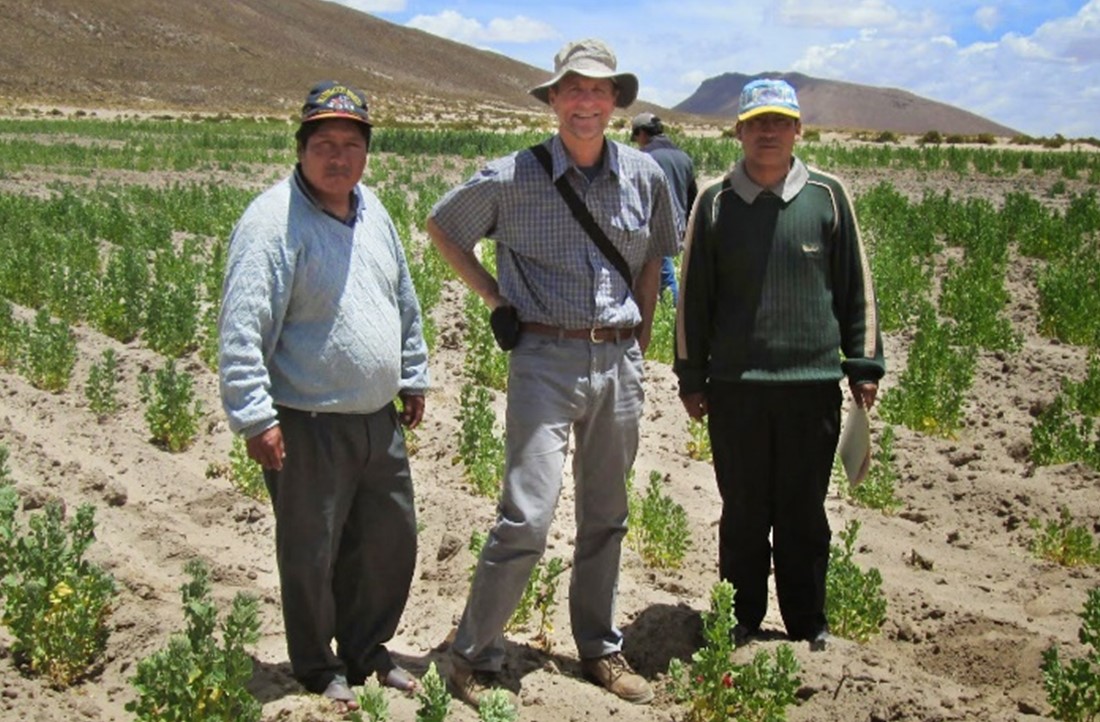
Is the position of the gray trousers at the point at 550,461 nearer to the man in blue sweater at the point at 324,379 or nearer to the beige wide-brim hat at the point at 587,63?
the man in blue sweater at the point at 324,379

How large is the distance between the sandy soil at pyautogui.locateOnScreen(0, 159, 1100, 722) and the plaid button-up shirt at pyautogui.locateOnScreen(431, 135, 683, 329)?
1.30 meters

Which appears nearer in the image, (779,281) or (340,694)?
(340,694)

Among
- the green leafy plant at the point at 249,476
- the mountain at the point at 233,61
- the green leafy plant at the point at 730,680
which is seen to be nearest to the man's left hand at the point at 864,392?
the green leafy plant at the point at 730,680

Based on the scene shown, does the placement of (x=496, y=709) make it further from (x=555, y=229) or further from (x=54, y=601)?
(x=54, y=601)

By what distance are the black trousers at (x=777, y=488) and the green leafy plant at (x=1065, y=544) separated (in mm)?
1807

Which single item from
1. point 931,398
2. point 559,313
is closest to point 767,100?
point 559,313

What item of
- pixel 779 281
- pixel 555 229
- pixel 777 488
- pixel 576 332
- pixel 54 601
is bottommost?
pixel 54 601

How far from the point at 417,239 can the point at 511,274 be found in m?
10.4

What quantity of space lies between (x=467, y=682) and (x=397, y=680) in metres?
0.23

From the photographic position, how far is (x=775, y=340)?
4.12 metres

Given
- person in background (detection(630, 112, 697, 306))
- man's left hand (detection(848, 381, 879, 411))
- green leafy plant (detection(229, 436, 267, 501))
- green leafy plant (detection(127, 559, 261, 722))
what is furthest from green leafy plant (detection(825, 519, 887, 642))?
person in background (detection(630, 112, 697, 306))

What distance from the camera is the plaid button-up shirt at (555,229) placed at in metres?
3.84

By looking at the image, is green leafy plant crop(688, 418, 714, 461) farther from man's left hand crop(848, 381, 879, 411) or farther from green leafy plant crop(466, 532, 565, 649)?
man's left hand crop(848, 381, 879, 411)

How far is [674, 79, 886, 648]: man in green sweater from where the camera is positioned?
410 cm
